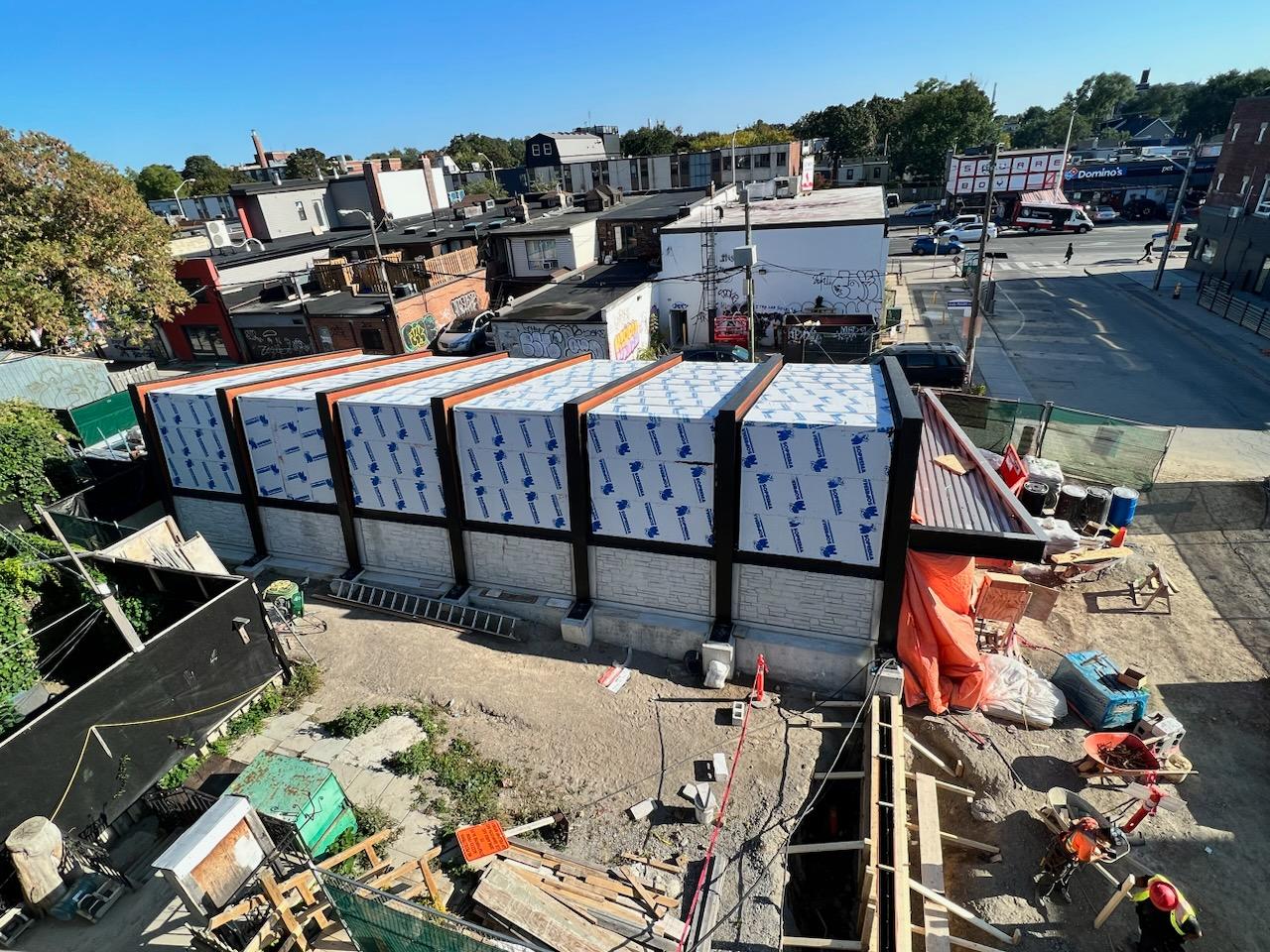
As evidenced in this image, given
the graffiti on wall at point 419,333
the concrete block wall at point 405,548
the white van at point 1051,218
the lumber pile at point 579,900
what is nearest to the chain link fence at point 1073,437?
the concrete block wall at point 405,548

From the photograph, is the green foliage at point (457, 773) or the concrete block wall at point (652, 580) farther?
the concrete block wall at point (652, 580)

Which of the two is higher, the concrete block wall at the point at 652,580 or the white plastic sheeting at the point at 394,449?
the white plastic sheeting at the point at 394,449

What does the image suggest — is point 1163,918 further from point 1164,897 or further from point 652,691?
point 652,691

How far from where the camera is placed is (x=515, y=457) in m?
13.6

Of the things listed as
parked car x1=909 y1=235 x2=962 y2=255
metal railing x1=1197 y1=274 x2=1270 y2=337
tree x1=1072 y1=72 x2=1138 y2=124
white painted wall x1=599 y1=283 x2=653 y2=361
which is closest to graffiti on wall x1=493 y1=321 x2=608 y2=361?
white painted wall x1=599 y1=283 x2=653 y2=361

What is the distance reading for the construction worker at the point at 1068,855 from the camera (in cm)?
880

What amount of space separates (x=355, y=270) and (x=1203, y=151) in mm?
97631

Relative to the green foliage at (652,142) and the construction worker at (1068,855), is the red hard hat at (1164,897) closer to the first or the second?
the construction worker at (1068,855)

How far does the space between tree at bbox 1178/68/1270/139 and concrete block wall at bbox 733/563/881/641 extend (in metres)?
126

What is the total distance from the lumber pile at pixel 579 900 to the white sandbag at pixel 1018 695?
6.90m

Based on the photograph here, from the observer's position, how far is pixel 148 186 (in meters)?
97.6

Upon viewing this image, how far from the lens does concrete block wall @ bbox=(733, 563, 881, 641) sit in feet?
39.8

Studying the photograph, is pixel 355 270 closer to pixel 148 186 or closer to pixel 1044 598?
pixel 1044 598

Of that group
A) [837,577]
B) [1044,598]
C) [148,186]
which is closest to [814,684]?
[837,577]
